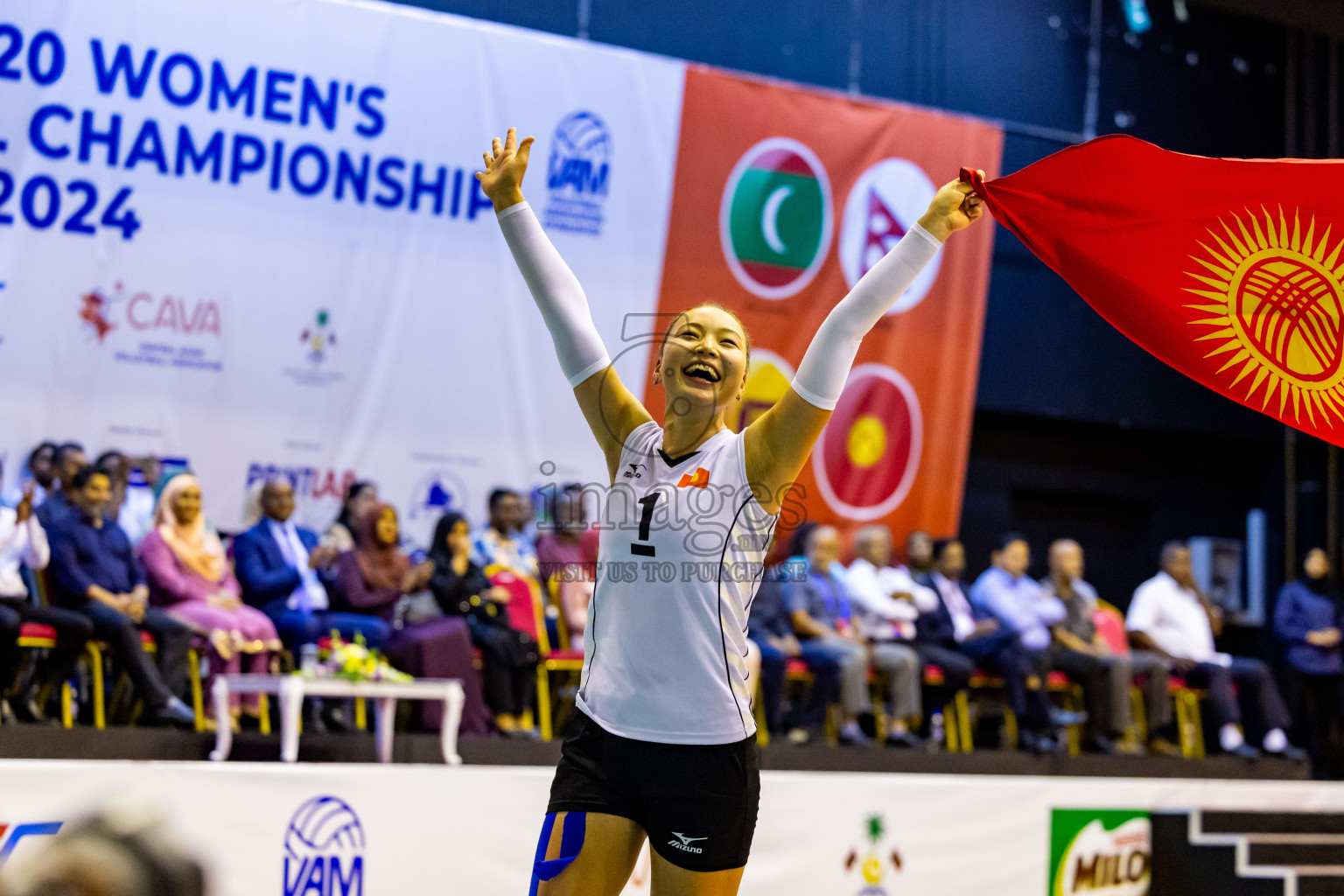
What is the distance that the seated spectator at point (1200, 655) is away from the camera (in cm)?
881

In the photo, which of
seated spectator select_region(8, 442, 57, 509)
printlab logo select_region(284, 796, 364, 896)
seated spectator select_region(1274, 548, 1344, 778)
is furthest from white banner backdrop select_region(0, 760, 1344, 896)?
seated spectator select_region(1274, 548, 1344, 778)

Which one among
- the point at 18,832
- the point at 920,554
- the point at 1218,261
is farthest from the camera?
the point at 920,554

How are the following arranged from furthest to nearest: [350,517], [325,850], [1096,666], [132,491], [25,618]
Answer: [1096,666]
[350,517]
[132,491]
[25,618]
[325,850]

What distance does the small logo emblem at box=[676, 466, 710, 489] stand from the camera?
89.1 inches

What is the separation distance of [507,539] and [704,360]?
5.59m

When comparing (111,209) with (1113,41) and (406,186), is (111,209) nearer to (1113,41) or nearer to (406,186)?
(406,186)

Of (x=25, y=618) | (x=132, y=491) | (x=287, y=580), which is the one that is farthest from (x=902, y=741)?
(x=25, y=618)

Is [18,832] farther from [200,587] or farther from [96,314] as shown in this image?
[96,314]

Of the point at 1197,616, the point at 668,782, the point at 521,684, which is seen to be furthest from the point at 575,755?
the point at 1197,616

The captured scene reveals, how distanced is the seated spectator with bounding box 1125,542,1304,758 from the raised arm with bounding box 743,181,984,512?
7.43m

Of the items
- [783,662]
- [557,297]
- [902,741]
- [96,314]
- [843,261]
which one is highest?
[843,261]

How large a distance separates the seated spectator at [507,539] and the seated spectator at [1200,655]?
447 centimetres

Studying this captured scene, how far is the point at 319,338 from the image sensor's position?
8016 millimetres

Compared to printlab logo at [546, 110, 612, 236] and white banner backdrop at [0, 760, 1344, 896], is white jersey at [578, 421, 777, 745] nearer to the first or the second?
white banner backdrop at [0, 760, 1344, 896]
